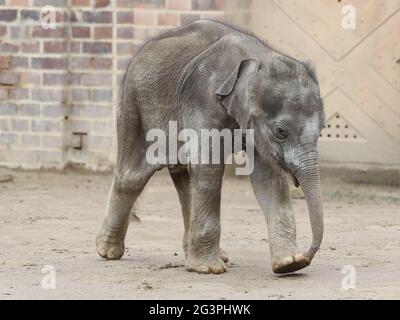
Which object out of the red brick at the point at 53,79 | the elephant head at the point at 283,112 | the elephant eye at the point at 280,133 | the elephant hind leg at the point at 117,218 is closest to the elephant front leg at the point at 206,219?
the elephant head at the point at 283,112

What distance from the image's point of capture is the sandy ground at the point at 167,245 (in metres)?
6.79

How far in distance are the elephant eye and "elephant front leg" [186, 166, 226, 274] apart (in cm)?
48

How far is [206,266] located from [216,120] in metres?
0.89

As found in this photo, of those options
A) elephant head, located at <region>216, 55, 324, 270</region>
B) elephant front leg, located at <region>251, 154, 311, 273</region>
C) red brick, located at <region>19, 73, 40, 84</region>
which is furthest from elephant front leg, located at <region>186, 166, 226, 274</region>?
red brick, located at <region>19, 73, 40, 84</region>

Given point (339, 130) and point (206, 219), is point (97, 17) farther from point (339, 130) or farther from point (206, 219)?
point (206, 219)

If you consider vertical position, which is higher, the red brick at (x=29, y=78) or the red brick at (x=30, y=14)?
the red brick at (x=30, y=14)

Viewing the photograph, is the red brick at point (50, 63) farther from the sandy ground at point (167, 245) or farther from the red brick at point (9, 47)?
the sandy ground at point (167, 245)

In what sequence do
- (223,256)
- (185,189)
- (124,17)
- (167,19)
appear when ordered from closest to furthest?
(223,256) < (185,189) < (167,19) < (124,17)

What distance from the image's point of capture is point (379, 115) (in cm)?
1206

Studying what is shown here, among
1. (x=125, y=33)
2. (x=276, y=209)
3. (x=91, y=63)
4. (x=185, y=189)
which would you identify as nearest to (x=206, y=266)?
(x=276, y=209)

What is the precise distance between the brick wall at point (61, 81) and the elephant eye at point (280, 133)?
521 centimetres

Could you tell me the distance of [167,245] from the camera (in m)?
8.68
